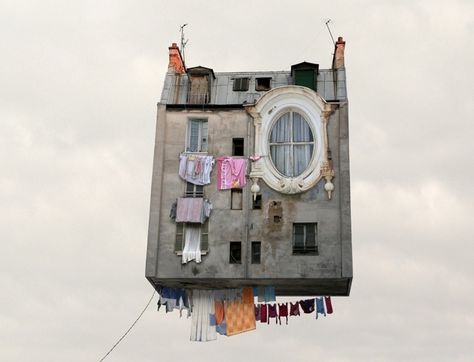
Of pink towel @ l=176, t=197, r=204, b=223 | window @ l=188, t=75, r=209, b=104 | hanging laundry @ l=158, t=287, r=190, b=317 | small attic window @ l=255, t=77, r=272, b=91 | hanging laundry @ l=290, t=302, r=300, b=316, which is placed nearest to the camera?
pink towel @ l=176, t=197, r=204, b=223

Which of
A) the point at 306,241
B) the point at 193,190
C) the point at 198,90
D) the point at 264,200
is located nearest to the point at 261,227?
the point at 264,200

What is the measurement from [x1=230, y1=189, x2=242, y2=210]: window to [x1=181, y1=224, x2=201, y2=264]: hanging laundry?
2931 mm

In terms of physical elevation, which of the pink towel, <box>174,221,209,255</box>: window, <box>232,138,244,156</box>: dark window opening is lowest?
<box>174,221,209,255</box>: window

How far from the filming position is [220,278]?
48.9 metres

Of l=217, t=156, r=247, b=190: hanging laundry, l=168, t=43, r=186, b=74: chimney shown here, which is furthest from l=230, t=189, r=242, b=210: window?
l=168, t=43, r=186, b=74: chimney

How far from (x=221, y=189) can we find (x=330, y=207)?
26.2 ft

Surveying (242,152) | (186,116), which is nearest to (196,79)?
(186,116)

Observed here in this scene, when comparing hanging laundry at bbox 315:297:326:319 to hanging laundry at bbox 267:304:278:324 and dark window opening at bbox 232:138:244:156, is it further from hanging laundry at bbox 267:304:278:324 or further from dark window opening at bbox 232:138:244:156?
dark window opening at bbox 232:138:244:156

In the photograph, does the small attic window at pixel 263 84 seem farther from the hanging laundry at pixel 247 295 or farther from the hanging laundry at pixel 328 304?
the hanging laundry at pixel 328 304

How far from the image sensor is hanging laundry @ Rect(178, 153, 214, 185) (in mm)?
51344

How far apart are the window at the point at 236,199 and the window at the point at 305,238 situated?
14.3 ft

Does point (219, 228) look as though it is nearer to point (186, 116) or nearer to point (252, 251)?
point (252, 251)

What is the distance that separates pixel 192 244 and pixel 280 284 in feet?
22.7

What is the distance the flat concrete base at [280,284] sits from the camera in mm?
49062
